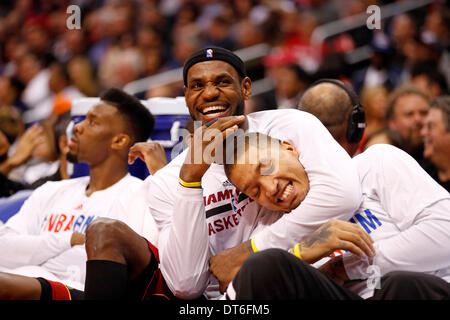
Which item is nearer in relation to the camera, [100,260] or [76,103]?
[100,260]

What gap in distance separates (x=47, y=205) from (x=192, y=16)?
381cm

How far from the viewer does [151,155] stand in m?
2.34

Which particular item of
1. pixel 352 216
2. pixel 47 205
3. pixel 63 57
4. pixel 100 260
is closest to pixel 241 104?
pixel 352 216

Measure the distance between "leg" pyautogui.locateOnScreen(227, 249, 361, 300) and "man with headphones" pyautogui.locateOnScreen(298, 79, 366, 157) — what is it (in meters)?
1.06

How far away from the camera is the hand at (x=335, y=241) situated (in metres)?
1.51

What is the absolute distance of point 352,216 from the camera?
5.85ft

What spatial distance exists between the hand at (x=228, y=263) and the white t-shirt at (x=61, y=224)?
493mm

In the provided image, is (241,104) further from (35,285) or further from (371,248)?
(35,285)

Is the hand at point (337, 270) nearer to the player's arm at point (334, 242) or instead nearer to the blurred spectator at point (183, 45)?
the player's arm at point (334, 242)

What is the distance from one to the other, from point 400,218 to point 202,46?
404 centimetres

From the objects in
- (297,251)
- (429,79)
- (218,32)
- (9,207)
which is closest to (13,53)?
(218,32)

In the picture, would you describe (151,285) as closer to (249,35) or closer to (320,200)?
(320,200)

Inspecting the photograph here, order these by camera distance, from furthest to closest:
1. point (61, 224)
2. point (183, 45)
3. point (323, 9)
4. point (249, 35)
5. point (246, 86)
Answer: point (183, 45)
point (323, 9)
point (249, 35)
point (61, 224)
point (246, 86)
